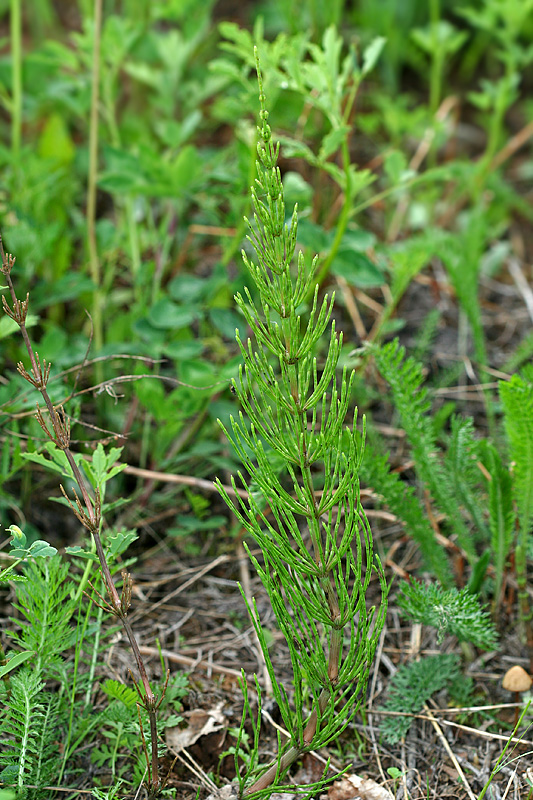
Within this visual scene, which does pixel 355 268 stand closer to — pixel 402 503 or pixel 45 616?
pixel 402 503

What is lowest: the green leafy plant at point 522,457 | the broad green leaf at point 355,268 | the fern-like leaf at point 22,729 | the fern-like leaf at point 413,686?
the fern-like leaf at point 413,686

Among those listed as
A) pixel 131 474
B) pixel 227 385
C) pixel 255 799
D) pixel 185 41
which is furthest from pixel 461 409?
pixel 185 41

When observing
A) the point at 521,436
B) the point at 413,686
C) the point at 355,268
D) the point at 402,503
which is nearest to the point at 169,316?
the point at 355,268

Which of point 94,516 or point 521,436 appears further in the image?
point 521,436

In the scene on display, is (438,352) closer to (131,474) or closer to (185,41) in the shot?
(131,474)

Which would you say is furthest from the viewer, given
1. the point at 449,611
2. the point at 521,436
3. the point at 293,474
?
the point at 521,436

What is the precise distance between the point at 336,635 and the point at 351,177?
3.31 ft

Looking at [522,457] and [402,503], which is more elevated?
[522,457]

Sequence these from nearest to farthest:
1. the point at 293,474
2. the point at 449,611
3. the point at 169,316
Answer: the point at 293,474 < the point at 449,611 < the point at 169,316

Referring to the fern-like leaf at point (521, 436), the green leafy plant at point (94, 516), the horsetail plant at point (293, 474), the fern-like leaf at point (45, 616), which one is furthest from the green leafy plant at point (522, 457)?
the fern-like leaf at point (45, 616)

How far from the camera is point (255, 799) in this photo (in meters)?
1.05

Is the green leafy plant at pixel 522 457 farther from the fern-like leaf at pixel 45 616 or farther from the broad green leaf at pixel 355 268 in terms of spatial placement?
the fern-like leaf at pixel 45 616

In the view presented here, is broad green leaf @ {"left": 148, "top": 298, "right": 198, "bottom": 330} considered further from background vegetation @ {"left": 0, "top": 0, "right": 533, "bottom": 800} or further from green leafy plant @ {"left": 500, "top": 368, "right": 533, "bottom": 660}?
green leafy plant @ {"left": 500, "top": 368, "right": 533, "bottom": 660}

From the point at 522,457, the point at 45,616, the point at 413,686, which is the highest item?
the point at 522,457
